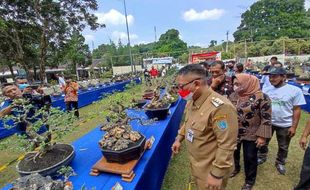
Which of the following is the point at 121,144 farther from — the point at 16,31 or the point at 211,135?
the point at 16,31

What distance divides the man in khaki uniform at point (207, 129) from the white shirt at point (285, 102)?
1.63 m

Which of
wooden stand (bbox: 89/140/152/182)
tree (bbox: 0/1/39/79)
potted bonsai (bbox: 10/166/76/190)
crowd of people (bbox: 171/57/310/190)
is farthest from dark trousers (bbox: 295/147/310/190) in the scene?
tree (bbox: 0/1/39/79)

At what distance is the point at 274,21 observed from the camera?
59531mm

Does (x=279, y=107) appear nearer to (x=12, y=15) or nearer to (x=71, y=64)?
(x=12, y=15)

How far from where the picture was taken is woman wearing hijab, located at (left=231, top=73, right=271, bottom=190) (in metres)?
2.46

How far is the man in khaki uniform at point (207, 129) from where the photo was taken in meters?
1.50

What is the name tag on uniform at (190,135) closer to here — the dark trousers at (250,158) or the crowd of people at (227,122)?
the crowd of people at (227,122)

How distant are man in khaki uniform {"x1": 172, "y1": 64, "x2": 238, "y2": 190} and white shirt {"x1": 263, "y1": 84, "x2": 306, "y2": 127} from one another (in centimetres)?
163

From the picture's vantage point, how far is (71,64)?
113 ft

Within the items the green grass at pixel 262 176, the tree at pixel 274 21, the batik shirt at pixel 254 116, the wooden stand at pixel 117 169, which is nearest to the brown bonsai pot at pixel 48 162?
the wooden stand at pixel 117 169

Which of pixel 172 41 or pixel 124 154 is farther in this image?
pixel 172 41

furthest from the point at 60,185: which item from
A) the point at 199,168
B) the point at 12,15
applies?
the point at 12,15

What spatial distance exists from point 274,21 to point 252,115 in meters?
67.2

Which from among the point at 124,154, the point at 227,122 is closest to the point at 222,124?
the point at 227,122
